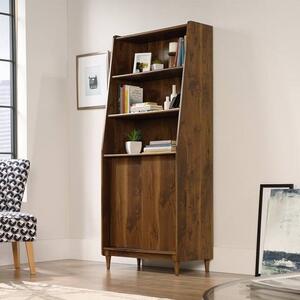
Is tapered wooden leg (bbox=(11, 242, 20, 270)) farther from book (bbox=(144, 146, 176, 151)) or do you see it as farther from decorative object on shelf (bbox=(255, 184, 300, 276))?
decorative object on shelf (bbox=(255, 184, 300, 276))

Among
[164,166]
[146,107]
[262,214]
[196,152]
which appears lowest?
[262,214]

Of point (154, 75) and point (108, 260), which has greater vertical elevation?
point (154, 75)

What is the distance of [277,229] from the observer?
5.02 m

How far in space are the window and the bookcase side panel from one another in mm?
1864

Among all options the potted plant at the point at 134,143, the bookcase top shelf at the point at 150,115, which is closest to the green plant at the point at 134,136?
the potted plant at the point at 134,143

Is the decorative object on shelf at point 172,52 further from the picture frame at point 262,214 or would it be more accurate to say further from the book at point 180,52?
the picture frame at point 262,214

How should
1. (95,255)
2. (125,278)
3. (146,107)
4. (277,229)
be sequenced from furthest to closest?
(95,255)
(146,107)
(125,278)
(277,229)

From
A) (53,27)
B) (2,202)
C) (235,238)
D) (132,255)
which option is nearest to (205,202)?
(235,238)

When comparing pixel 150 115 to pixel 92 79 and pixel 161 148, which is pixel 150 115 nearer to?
pixel 161 148

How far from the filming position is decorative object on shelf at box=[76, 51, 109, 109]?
6.46m

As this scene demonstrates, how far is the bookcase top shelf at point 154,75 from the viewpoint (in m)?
5.51

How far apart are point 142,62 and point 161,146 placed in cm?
74

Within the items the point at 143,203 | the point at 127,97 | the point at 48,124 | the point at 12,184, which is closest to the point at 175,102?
the point at 127,97

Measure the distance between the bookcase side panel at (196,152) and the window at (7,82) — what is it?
186cm
